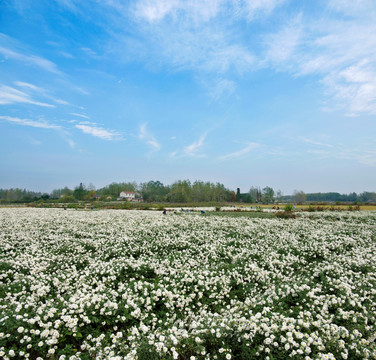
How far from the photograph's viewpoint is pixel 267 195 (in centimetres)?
12131

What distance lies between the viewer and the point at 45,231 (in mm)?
15812

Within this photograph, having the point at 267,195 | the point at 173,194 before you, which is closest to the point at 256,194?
the point at 267,195

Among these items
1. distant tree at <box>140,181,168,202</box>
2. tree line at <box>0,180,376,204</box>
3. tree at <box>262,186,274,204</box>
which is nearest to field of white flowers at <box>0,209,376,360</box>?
tree line at <box>0,180,376,204</box>

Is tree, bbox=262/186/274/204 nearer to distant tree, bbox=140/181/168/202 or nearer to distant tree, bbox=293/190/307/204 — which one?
distant tree, bbox=293/190/307/204

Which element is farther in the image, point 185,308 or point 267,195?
point 267,195

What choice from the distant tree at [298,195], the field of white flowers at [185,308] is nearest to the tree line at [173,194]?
the distant tree at [298,195]

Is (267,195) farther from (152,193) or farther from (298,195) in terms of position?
(152,193)

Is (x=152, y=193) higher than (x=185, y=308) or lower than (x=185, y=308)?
higher

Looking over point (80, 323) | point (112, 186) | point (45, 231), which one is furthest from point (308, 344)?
point (112, 186)

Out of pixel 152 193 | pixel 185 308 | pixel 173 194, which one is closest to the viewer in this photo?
pixel 185 308

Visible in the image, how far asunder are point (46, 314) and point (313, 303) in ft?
19.7

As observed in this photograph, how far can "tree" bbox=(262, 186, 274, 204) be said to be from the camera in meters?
119

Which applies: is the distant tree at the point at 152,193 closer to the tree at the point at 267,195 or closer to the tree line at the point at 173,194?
the tree line at the point at 173,194

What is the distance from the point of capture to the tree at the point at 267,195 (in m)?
119
